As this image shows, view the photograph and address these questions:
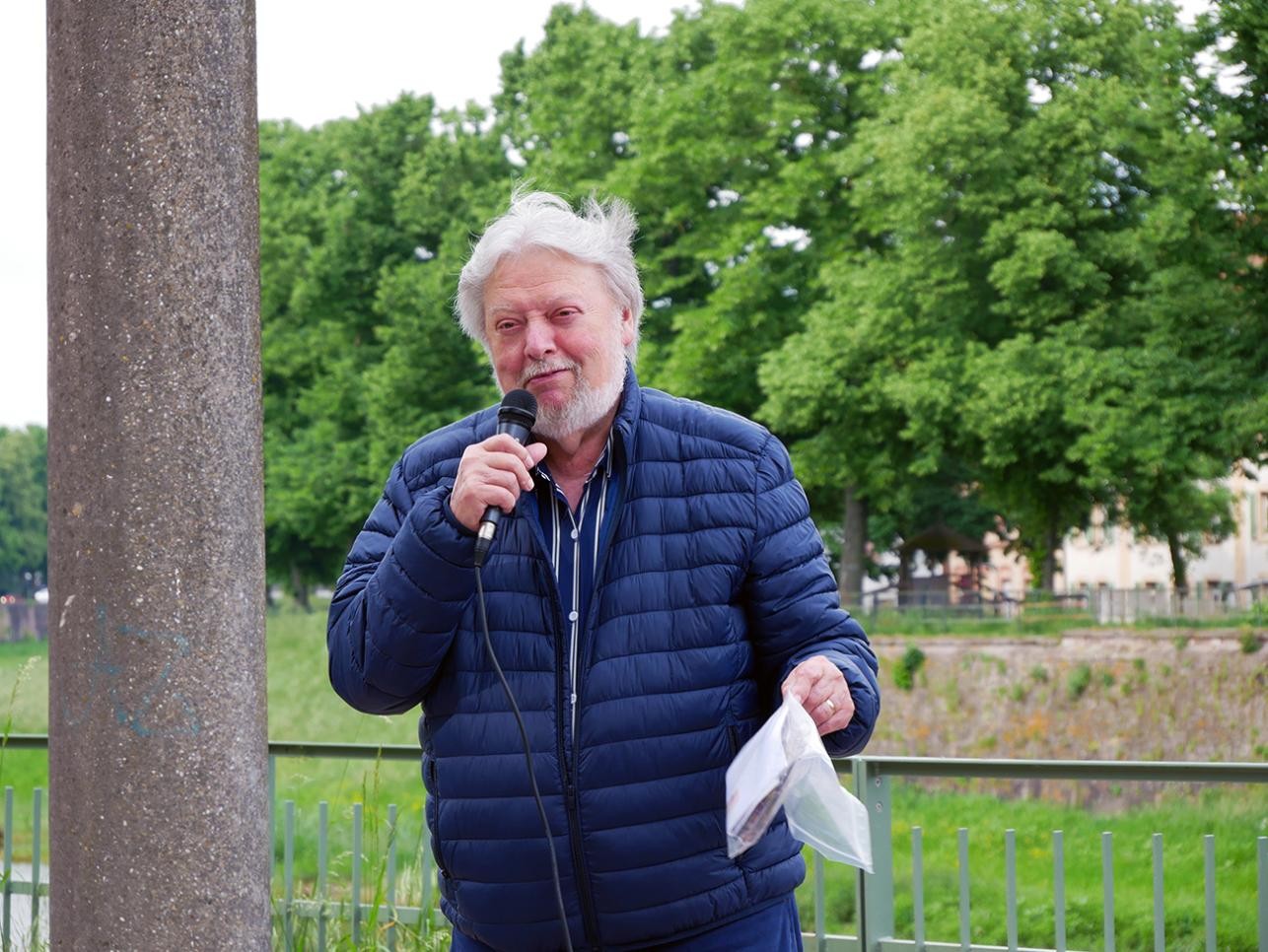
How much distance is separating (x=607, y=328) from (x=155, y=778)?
99 centimetres

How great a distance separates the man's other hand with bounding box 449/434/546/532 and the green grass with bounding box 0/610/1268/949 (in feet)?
2.98

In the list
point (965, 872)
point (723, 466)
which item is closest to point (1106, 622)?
point (965, 872)

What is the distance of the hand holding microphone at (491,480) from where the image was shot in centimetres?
214

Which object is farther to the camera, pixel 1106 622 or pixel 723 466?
pixel 1106 622

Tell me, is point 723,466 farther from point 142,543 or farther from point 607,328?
point 142,543

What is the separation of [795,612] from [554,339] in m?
0.54

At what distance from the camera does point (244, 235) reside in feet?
6.22

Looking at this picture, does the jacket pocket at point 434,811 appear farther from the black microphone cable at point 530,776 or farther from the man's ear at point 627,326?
the man's ear at point 627,326

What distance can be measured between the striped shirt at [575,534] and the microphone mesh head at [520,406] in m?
0.13

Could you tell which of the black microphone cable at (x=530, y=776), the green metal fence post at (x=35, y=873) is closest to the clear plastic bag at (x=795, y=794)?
the black microphone cable at (x=530, y=776)

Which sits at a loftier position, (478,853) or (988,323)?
(988,323)

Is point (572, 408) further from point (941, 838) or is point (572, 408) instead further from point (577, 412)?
point (941, 838)

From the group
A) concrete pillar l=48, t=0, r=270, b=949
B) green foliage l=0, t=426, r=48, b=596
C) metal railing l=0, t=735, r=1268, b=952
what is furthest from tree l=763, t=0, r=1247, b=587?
green foliage l=0, t=426, r=48, b=596

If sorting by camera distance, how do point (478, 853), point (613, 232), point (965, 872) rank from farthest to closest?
point (965, 872) < point (613, 232) < point (478, 853)
